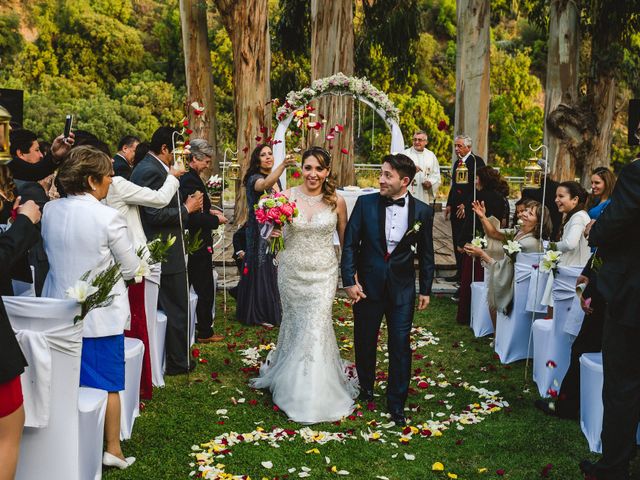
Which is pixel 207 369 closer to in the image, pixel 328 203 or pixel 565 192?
pixel 328 203

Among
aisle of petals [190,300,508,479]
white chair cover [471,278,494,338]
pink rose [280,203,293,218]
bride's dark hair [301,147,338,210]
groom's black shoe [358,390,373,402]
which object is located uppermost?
bride's dark hair [301,147,338,210]

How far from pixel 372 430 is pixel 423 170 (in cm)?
711

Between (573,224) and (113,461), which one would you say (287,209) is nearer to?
(113,461)

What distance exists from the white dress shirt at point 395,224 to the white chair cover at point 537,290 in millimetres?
1527

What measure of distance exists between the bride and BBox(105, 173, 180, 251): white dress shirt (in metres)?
0.95

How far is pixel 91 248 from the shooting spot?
143 inches

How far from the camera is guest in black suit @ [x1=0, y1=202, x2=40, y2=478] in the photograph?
2799mm

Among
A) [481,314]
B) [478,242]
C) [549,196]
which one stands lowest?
[481,314]

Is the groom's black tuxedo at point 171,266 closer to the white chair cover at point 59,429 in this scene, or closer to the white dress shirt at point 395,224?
the white dress shirt at point 395,224

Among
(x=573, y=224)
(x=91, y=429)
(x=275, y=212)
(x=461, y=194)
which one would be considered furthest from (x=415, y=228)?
(x=461, y=194)

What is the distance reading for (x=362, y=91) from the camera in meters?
10.6

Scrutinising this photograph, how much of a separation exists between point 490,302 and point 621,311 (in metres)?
2.96

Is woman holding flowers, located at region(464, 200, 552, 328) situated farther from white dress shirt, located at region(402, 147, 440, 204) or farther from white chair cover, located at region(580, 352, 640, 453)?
white dress shirt, located at region(402, 147, 440, 204)

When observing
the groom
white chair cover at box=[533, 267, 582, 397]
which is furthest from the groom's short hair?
white chair cover at box=[533, 267, 582, 397]
